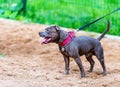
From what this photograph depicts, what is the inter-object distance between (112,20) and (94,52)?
3.72 m

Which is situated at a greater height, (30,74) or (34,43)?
(30,74)

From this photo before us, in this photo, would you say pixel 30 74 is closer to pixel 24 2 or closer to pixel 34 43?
pixel 34 43

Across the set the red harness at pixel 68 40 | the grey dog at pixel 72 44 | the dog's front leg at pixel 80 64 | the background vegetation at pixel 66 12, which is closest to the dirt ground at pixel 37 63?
the dog's front leg at pixel 80 64

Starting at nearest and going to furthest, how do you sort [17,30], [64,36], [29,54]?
[64,36] < [29,54] < [17,30]

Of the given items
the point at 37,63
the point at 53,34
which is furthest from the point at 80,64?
the point at 37,63

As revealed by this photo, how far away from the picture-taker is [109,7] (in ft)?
40.1

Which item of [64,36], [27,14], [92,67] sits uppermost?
[64,36]

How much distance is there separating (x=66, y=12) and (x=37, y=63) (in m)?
3.62

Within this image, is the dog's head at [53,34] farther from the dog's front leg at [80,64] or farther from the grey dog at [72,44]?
the dog's front leg at [80,64]

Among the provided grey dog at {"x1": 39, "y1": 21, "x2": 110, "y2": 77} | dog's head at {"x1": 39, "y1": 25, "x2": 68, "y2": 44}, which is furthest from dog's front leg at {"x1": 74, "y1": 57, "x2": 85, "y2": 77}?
dog's head at {"x1": 39, "y1": 25, "x2": 68, "y2": 44}

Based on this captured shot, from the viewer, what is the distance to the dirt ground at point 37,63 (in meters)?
7.90

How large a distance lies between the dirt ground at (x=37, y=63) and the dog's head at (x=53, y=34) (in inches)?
23.5

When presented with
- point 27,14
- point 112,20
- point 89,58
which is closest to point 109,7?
point 112,20

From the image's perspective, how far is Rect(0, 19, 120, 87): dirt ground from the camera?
7902mm
